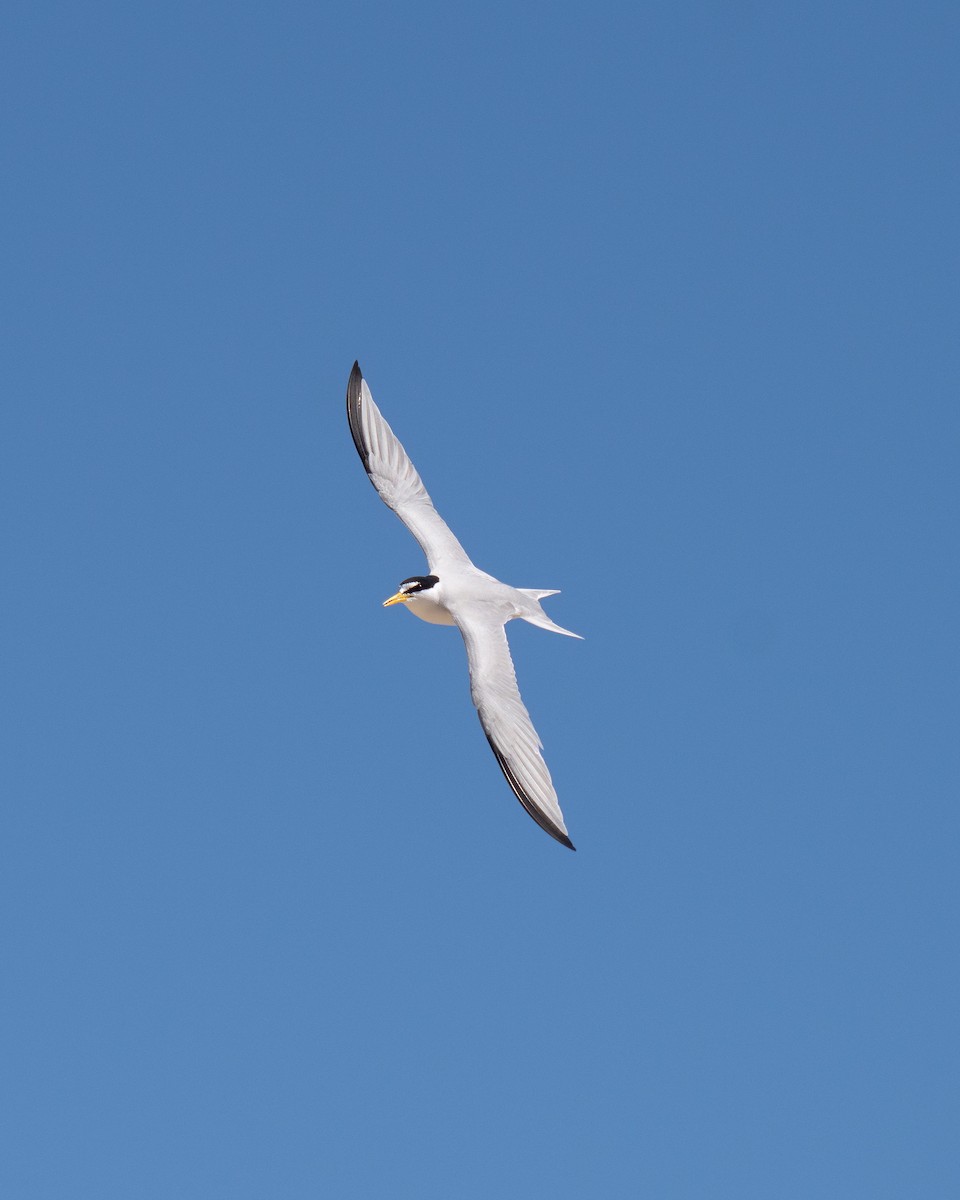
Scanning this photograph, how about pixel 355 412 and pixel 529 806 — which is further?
pixel 355 412

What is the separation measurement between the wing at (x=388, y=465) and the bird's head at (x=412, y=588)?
2.31 metres

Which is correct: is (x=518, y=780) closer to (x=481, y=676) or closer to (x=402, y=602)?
(x=481, y=676)

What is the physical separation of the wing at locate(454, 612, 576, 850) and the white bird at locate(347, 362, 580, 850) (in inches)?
0.5

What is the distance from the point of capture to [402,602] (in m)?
27.9

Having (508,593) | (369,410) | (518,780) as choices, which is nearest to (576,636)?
(508,593)

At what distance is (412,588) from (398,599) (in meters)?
0.40

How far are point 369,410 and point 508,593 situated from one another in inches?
225

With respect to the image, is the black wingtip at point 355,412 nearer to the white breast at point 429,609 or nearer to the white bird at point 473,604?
the white bird at point 473,604

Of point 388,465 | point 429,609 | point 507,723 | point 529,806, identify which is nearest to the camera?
point 529,806

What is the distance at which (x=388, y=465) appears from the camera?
31.2 metres

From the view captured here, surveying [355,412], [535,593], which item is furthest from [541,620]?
[355,412]

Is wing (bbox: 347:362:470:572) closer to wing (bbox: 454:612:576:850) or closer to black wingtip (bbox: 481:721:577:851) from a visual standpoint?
wing (bbox: 454:612:576:850)

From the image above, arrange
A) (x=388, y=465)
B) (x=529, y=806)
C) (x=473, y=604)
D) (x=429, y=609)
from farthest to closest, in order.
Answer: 1. (x=388, y=465)
2. (x=429, y=609)
3. (x=473, y=604)
4. (x=529, y=806)

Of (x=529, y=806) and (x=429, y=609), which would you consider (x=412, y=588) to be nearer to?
(x=429, y=609)
